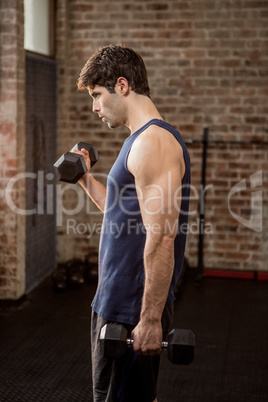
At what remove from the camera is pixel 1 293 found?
4.04 metres

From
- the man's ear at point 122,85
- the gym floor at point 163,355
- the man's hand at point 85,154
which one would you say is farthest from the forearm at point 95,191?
the gym floor at point 163,355

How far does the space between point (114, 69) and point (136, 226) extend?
483mm

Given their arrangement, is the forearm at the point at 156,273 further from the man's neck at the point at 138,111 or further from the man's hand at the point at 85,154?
the man's hand at the point at 85,154

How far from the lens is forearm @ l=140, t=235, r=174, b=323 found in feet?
5.67

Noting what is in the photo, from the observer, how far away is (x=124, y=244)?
71.5 inches

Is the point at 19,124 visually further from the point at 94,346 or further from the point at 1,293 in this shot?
the point at 94,346

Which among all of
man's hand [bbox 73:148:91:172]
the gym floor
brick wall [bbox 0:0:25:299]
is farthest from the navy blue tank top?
brick wall [bbox 0:0:25:299]

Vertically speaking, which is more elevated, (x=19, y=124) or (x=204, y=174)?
(x=19, y=124)

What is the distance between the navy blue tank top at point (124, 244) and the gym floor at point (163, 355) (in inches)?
44.3

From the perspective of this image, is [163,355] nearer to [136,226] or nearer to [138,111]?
[136,226]

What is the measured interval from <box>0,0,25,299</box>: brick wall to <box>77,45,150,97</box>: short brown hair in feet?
6.88

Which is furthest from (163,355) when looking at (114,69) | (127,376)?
(114,69)

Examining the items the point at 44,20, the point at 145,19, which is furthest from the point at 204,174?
the point at 44,20

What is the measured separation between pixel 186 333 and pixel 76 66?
350 centimetres
